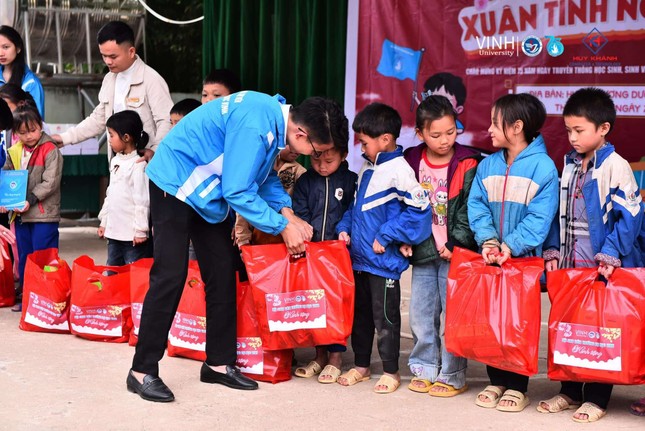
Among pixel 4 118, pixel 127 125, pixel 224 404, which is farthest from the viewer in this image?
pixel 127 125

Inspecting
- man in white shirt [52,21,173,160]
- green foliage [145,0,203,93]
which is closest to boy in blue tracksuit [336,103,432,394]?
man in white shirt [52,21,173,160]

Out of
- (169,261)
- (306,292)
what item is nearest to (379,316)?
(306,292)

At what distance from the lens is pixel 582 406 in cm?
396

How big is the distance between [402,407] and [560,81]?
98.1 inches

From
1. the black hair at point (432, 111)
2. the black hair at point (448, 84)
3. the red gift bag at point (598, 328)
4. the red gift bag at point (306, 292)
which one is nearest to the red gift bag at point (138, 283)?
the red gift bag at point (306, 292)

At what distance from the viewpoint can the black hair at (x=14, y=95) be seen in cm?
604

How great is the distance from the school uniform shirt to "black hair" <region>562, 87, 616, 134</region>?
2.53 m

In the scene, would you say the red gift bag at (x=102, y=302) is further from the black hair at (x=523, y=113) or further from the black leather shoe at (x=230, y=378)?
the black hair at (x=523, y=113)

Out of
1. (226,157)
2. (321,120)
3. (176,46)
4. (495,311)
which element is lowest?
(495,311)

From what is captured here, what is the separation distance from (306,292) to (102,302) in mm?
1443

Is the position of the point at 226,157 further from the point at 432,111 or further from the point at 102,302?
the point at 102,302

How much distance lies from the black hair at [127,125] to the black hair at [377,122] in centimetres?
164

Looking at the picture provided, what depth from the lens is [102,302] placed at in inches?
201

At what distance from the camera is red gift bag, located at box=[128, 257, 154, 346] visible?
4.88 m
